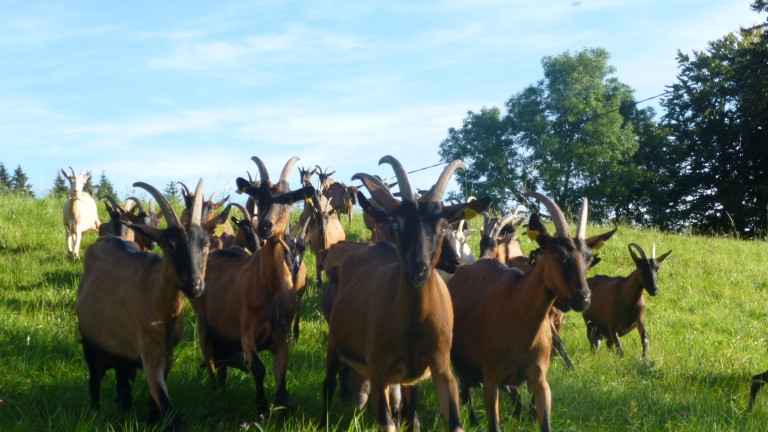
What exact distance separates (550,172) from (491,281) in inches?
1231

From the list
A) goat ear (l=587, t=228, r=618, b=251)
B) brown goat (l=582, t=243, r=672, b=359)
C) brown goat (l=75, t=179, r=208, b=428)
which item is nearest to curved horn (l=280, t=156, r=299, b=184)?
brown goat (l=75, t=179, r=208, b=428)

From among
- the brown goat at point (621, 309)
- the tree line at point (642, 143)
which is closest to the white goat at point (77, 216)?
the brown goat at point (621, 309)

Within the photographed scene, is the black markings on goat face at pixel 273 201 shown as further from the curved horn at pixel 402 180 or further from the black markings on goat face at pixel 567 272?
the black markings on goat face at pixel 567 272

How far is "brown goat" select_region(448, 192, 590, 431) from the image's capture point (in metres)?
5.82

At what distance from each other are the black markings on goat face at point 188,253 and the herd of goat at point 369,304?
0.4 inches

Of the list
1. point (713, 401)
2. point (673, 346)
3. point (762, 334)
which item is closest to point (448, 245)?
point (713, 401)

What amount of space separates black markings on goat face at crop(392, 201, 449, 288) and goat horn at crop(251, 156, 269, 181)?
3333mm

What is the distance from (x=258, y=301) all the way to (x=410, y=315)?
2021 mm

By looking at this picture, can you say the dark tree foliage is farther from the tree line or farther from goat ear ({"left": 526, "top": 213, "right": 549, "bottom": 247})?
goat ear ({"left": 526, "top": 213, "right": 549, "bottom": 247})

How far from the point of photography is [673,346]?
10484mm

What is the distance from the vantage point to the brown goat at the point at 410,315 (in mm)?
5074

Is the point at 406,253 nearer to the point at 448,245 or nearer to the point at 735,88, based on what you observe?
the point at 448,245

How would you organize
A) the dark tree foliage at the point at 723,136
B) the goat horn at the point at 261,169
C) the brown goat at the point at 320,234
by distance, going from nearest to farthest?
the goat horn at the point at 261,169
the brown goat at the point at 320,234
the dark tree foliage at the point at 723,136

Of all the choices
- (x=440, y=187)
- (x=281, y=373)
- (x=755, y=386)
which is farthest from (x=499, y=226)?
(x=440, y=187)
